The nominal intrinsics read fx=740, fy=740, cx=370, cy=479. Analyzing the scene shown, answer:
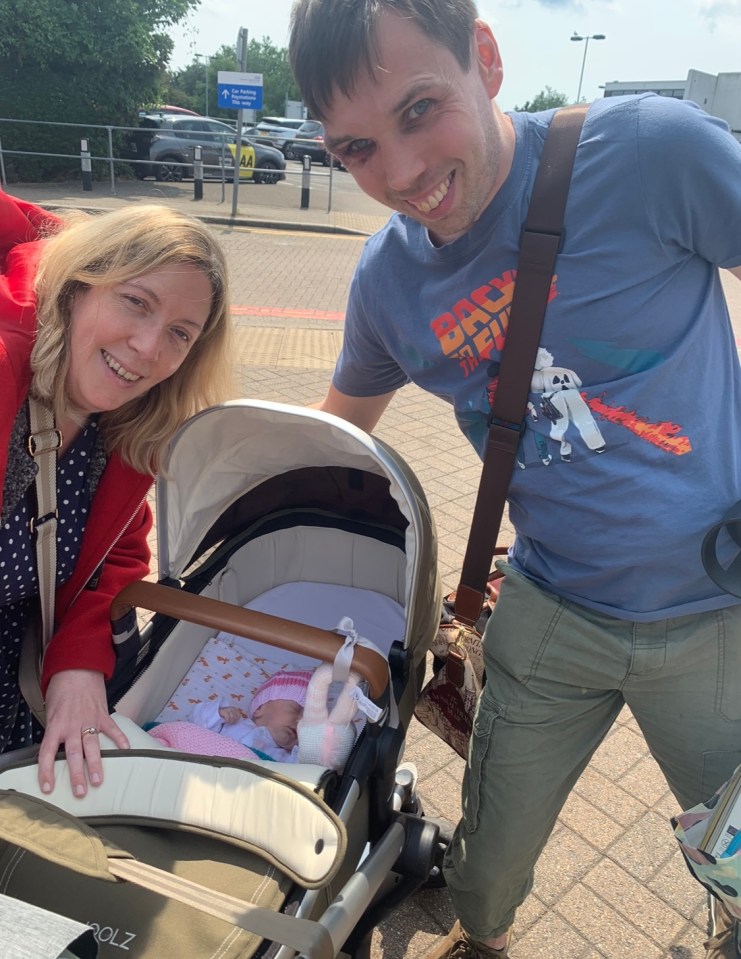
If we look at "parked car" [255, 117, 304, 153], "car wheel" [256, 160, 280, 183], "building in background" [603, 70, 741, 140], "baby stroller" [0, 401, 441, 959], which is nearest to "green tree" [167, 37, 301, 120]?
"parked car" [255, 117, 304, 153]

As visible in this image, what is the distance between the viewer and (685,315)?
5.05 ft

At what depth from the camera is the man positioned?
1.44m

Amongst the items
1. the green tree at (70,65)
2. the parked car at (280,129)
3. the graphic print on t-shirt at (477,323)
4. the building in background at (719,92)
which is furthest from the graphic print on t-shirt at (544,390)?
the building in background at (719,92)

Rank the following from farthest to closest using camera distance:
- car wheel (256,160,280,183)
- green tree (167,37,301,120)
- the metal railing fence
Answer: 1. green tree (167,37,301,120)
2. car wheel (256,160,280,183)
3. the metal railing fence

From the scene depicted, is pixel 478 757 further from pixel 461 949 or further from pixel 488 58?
pixel 488 58

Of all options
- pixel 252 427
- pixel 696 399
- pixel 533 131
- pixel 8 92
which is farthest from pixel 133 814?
pixel 8 92

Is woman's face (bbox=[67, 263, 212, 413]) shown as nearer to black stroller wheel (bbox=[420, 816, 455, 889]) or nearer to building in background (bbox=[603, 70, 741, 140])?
black stroller wheel (bbox=[420, 816, 455, 889])

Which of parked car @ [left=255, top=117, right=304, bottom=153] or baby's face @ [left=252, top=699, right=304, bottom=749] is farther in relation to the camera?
parked car @ [left=255, top=117, right=304, bottom=153]

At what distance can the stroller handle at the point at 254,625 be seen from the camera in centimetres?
173

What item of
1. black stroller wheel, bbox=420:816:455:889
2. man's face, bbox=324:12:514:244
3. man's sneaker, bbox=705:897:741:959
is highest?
man's face, bbox=324:12:514:244

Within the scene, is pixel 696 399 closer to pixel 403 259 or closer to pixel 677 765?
pixel 403 259

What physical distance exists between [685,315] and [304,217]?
14.0 metres

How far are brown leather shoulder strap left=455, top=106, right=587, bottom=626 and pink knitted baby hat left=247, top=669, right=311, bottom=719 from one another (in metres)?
0.91

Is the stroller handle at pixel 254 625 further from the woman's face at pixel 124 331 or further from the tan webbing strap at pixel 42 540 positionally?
the woman's face at pixel 124 331
